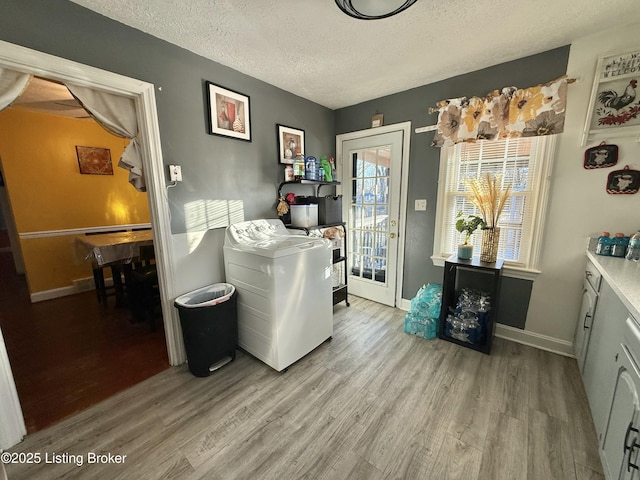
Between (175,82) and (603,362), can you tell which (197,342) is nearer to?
(175,82)

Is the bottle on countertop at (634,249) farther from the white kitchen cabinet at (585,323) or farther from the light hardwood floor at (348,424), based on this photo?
the light hardwood floor at (348,424)

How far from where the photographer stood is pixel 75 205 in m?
3.42

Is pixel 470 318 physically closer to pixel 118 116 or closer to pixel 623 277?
pixel 623 277

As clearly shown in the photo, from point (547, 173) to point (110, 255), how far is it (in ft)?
13.3

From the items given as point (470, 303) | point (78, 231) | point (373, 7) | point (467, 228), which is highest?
point (373, 7)

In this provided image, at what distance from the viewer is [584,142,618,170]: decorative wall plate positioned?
174 cm

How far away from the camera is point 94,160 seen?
354cm

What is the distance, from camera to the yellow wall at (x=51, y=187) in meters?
2.99

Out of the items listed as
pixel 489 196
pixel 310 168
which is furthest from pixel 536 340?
pixel 310 168

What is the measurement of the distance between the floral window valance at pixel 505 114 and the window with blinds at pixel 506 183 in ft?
0.36

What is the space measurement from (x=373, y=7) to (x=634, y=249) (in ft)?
6.93

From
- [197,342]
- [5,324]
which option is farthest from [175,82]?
[5,324]

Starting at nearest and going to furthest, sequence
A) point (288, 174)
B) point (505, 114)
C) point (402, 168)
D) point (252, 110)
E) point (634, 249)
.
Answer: point (634, 249), point (505, 114), point (252, 110), point (288, 174), point (402, 168)

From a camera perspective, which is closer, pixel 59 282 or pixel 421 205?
pixel 421 205
